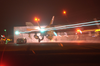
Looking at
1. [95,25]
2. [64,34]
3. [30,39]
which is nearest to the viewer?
[95,25]

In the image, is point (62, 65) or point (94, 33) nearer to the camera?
point (62, 65)

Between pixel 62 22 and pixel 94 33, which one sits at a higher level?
pixel 62 22

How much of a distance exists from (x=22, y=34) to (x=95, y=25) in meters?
24.1

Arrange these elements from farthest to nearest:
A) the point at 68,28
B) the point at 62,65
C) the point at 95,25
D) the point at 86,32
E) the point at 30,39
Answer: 1. the point at 30,39
2. the point at 86,32
3. the point at 68,28
4. the point at 95,25
5. the point at 62,65

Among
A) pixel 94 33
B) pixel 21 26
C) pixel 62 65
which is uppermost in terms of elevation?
pixel 21 26

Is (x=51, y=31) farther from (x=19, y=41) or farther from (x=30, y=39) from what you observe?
(x=30, y=39)

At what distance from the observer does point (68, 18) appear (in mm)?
29578

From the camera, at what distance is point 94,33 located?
28.0 meters

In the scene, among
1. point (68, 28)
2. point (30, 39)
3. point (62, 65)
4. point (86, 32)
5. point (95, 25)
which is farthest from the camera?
point (30, 39)

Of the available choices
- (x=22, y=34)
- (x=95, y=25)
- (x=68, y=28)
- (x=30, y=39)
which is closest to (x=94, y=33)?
(x=95, y=25)

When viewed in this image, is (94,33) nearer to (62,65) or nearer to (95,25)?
(95,25)

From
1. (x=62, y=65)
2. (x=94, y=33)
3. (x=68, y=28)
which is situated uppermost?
(x=68, y=28)

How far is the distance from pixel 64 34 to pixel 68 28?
207 inches

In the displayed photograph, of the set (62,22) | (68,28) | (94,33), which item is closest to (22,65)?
(68,28)
